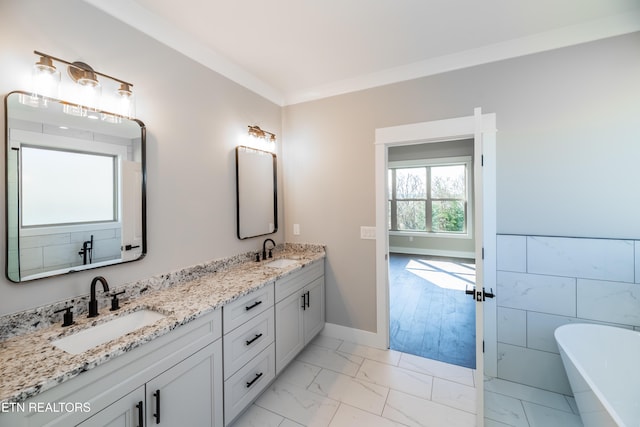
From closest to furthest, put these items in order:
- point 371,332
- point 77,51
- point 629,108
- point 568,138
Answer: point 77,51 < point 629,108 < point 568,138 < point 371,332

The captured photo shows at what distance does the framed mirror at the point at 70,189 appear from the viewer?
3.96ft

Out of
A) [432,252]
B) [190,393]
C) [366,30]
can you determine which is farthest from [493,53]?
[432,252]

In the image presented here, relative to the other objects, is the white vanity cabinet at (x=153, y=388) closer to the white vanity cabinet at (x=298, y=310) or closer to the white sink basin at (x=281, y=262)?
the white vanity cabinet at (x=298, y=310)

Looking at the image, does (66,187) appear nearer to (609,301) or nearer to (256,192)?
(256,192)

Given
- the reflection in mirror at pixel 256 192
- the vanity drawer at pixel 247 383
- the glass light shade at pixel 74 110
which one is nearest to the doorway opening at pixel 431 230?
the vanity drawer at pixel 247 383

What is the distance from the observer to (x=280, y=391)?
202 cm

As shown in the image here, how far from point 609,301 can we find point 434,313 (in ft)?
5.73

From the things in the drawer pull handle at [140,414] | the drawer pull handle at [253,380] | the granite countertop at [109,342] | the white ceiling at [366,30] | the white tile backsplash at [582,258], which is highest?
the white ceiling at [366,30]

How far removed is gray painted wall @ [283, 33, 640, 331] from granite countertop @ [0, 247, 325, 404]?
39.9 inches

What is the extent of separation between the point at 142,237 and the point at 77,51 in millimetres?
1057

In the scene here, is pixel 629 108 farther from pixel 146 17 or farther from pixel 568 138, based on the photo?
pixel 146 17

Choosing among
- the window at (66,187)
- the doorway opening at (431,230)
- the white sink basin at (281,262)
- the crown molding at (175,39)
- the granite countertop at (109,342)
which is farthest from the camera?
the doorway opening at (431,230)

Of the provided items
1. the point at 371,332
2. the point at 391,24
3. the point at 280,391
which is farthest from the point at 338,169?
the point at 280,391

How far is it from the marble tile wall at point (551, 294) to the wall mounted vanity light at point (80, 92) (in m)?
2.82
